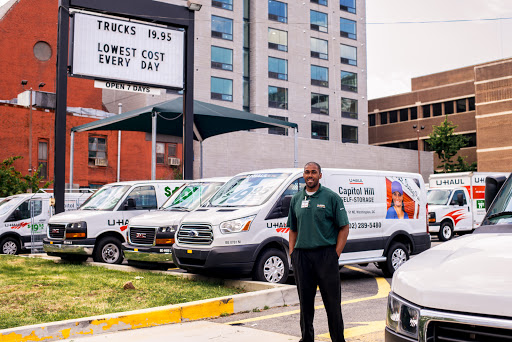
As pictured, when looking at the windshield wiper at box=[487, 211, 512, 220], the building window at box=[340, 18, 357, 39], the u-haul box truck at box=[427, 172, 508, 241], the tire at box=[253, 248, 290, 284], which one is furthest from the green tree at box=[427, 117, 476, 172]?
the windshield wiper at box=[487, 211, 512, 220]

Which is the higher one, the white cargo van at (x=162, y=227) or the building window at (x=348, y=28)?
the building window at (x=348, y=28)

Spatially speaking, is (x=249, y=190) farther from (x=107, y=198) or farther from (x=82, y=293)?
(x=107, y=198)

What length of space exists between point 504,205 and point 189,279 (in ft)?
23.2

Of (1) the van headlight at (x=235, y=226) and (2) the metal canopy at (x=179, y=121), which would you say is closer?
(1) the van headlight at (x=235, y=226)

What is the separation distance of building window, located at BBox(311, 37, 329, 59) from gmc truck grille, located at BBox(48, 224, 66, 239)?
47142 millimetres

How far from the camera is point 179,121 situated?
24.3 meters

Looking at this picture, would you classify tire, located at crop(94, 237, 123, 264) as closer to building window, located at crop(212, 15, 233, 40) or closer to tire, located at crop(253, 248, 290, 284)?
tire, located at crop(253, 248, 290, 284)

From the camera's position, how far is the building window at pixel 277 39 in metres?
55.5

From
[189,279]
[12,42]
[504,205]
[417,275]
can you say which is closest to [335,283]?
[504,205]

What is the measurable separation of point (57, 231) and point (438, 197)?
54.9 feet

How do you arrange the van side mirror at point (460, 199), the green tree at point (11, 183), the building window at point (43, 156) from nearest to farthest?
the van side mirror at point (460, 199) < the green tree at point (11, 183) < the building window at point (43, 156)

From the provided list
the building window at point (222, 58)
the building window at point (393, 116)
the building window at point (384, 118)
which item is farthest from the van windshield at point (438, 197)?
the building window at point (384, 118)

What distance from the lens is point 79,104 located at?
47.9 m

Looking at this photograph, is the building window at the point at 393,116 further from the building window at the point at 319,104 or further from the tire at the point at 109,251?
the tire at the point at 109,251
